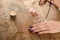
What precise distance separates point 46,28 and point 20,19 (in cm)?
35

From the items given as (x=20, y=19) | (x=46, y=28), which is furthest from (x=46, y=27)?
(x=20, y=19)

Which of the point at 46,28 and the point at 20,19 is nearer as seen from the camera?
the point at 46,28

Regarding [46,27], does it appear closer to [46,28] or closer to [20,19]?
[46,28]

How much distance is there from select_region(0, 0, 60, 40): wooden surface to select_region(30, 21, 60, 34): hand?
0.05 metres

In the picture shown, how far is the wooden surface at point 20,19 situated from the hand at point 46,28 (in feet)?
0.16

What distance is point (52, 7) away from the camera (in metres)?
1.96

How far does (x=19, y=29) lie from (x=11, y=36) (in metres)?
0.14

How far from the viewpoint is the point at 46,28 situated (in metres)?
1.63

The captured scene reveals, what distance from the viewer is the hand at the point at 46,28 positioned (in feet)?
5.26

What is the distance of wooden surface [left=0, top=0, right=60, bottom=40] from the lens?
156cm

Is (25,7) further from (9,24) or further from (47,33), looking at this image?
(47,33)

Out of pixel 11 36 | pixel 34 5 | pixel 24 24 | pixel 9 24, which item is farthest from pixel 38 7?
pixel 11 36

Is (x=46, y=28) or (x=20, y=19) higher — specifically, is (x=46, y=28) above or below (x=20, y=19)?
below

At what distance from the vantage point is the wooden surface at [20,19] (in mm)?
1556
